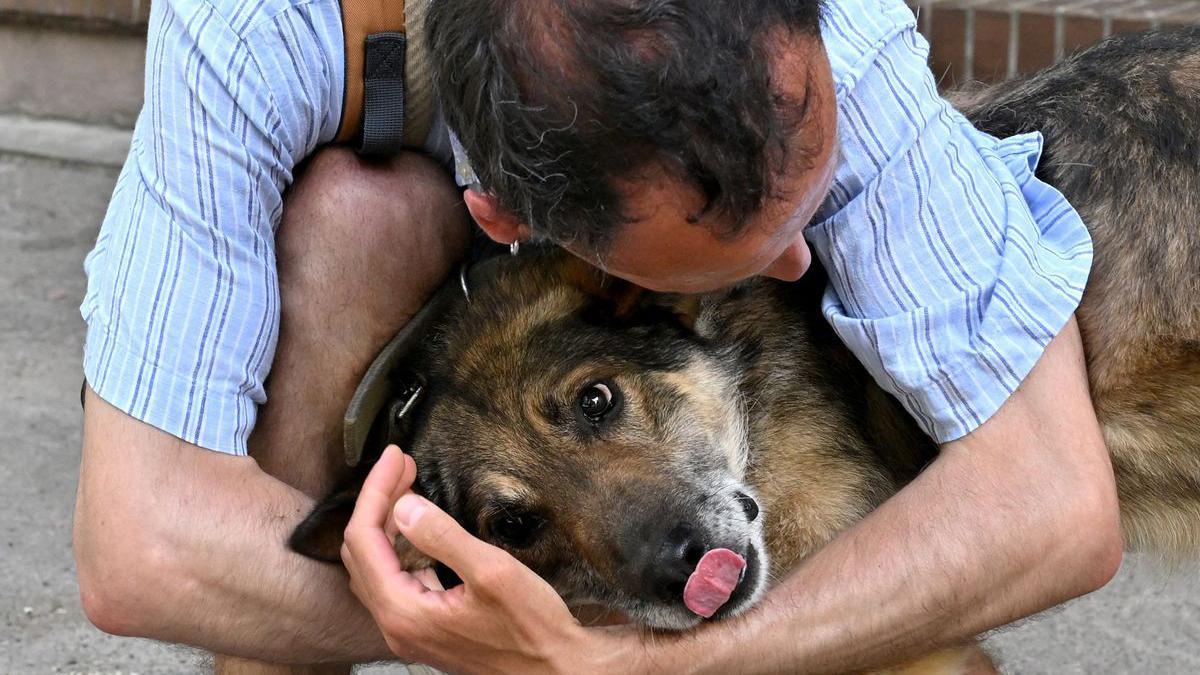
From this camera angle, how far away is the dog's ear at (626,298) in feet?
9.59

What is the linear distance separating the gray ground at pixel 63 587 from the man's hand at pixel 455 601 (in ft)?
4.19

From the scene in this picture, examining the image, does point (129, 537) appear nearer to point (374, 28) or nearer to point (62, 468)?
point (374, 28)

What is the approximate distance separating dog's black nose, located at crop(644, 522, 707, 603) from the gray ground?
1.21m

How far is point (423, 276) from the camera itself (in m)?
2.96

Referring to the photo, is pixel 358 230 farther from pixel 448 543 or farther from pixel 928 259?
pixel 928 259

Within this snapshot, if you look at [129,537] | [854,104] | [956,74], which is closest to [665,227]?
[854,104]

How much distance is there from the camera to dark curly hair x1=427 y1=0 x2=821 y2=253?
6.71 feet

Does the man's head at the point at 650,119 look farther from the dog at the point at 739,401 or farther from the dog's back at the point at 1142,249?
the dog's back at the point at 1142,249

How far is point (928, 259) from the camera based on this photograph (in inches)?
99.0

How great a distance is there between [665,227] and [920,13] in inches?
148

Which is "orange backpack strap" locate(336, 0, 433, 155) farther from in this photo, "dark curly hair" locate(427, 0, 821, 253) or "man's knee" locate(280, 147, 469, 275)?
"dark curly hair" locate(427, 0, 821, 253)

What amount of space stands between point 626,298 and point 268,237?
28.9 inches

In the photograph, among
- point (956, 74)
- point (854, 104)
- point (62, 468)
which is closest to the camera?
point (854, 104)

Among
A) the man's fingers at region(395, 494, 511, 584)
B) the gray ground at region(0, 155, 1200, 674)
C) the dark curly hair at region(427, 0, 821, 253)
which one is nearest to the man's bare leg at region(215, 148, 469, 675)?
the man's fingers at region(395, 494, 511, 584)
